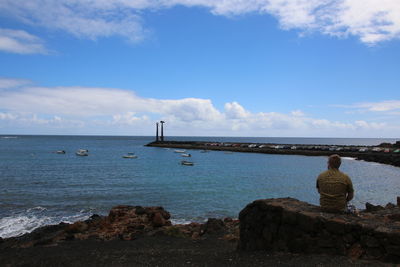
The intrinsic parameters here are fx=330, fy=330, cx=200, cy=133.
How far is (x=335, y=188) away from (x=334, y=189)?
35 mm

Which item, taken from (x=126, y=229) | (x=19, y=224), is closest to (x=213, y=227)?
(x=126, y=229)

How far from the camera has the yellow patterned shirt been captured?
7.79 metres

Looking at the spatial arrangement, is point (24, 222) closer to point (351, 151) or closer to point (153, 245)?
point (153, 245)

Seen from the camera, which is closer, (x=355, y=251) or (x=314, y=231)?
(x=355, y=251)

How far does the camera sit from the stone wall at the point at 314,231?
6.98m

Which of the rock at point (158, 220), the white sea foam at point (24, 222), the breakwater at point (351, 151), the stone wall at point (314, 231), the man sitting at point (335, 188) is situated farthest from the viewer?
the breakwater at point (351, 151)

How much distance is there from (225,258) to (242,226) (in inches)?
39.6

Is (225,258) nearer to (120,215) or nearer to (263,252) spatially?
(263,252)

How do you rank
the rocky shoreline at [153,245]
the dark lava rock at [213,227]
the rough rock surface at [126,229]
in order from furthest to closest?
the dark lava rock at [213,227] < the rough rock surface at [126,229] < the rocky shoreline at [153,245]

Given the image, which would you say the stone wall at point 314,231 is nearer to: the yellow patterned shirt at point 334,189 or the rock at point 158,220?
the yellow patterned shirt at point 334,189

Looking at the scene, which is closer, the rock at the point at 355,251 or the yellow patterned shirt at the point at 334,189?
the rock at the point at 355,251

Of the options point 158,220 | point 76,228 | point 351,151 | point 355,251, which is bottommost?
point 76,228

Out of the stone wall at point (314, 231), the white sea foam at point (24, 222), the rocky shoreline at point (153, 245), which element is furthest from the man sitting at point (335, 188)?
the white sea foam at point (24, 222)

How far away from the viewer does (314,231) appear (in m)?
7.64
